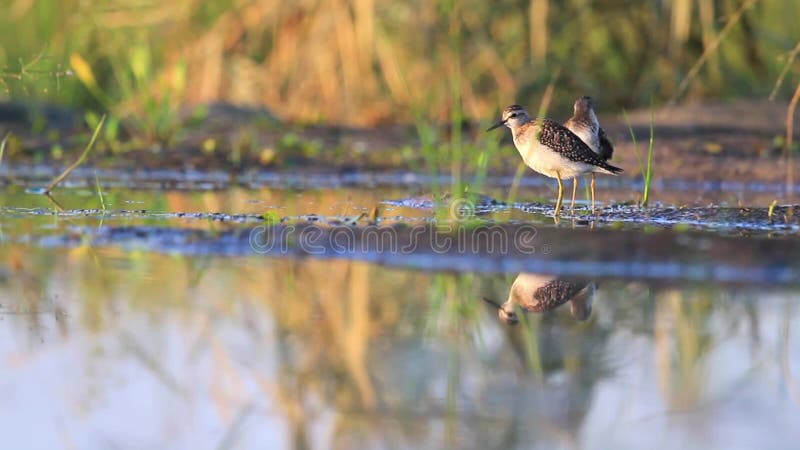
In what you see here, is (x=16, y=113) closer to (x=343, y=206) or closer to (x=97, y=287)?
(x=343, y=206)

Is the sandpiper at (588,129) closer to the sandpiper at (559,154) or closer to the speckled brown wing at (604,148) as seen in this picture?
the speckled brown wing at (604,148)

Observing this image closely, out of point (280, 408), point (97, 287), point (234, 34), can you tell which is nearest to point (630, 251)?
point (97, 287)

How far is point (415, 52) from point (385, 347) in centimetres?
1011

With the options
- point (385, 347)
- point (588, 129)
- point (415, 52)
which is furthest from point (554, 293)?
point (415, 52)

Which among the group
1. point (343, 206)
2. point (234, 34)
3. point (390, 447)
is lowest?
point (390, 447)

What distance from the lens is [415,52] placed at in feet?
46.5

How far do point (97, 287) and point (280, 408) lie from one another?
1.97 m

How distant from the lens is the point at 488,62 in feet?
46.0

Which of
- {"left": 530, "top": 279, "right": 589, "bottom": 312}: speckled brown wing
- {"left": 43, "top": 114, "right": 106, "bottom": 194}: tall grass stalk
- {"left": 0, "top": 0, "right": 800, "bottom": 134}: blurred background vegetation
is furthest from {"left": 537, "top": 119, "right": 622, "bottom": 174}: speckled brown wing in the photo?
{"left": 0, "top": 0, "right": 800, "bottom": 134}: blurred background vegetation

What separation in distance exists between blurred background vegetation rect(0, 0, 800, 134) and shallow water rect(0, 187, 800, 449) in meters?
7.23

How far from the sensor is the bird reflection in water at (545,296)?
499cm

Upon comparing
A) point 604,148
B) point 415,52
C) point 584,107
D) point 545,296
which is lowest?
point 545,296

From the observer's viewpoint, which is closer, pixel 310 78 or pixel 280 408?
pixel 280 408

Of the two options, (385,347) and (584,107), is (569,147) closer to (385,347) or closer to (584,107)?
(584,107)
